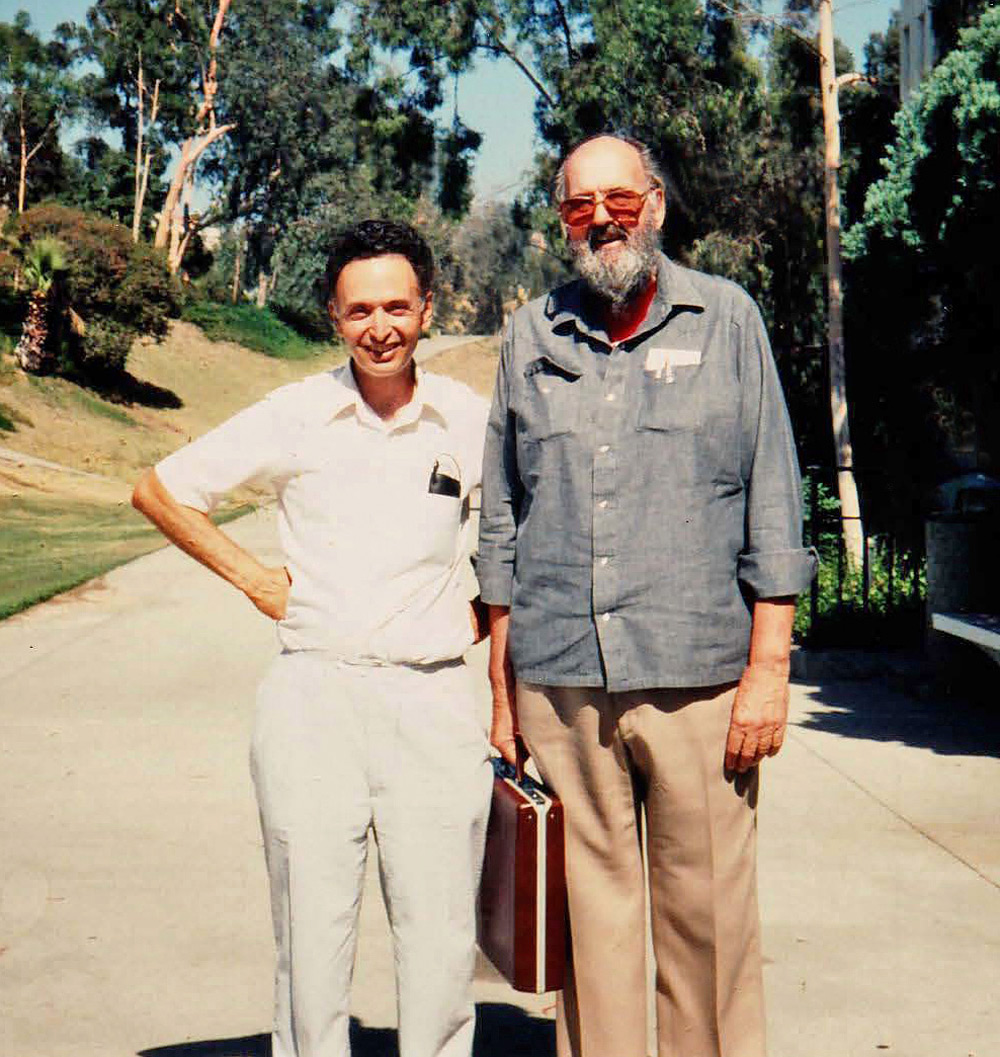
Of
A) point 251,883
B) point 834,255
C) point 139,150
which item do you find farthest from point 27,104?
point 251,883

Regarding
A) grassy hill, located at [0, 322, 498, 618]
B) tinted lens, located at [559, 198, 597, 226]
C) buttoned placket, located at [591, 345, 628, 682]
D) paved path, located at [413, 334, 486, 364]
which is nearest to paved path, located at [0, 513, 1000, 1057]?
buttoned placket, located at [591, 345, 628, 682]

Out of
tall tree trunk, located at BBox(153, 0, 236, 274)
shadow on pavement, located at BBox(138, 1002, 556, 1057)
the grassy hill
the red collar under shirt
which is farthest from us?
tall tree trunk, located at BBox(153, 0, 236, 274)

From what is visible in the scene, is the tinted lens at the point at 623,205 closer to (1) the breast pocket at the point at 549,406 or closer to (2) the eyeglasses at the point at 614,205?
(2) the eyeglasses at the point at 614,205

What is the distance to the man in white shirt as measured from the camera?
3193 millimetres

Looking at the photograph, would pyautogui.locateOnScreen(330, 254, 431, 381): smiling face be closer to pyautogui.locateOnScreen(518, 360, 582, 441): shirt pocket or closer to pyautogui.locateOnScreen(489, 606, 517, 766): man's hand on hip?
pyautogui.locateOnScreen(518, 360, 582, 441): shirt pocket

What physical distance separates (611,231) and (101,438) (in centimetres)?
2959

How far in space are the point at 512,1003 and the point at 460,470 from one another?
166 cm

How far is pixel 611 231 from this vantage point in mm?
3219

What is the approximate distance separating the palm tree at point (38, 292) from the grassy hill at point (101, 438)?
1.17 ft

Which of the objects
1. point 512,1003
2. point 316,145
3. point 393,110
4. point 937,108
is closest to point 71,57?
point 316,145

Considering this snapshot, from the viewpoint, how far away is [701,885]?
326 cm

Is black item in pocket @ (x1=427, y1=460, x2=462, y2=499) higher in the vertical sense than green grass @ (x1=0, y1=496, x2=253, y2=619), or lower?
higher

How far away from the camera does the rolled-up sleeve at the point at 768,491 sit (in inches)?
124

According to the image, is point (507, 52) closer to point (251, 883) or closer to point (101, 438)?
point (101, 438)
